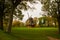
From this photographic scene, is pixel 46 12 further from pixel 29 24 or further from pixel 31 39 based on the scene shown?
pixel 29 24

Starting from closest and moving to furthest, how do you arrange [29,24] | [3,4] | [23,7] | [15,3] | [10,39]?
[10,39]
[15,3]
[3,4]
[23,7]
[29,24]

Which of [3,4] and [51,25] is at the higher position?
[3,4]

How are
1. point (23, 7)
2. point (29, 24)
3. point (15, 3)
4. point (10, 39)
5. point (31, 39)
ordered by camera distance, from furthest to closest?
point (29, 24), point (23, 7), point (15, 3), point (31, 39), point (10, 39)

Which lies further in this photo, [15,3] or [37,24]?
[37,24]

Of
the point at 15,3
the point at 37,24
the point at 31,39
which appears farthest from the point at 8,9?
the point at 37,24

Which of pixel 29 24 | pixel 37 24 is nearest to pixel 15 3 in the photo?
pixel 29 24

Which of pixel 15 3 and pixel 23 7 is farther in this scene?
pixel 23 7

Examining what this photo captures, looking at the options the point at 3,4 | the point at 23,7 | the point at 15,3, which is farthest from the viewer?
the point at 23,7

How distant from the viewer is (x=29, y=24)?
61.8m

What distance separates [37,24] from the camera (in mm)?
65688

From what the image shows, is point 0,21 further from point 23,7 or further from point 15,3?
point 15,3

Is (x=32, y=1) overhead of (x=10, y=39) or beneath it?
overhead

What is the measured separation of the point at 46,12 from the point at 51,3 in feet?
9.62

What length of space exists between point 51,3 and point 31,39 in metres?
11.5
